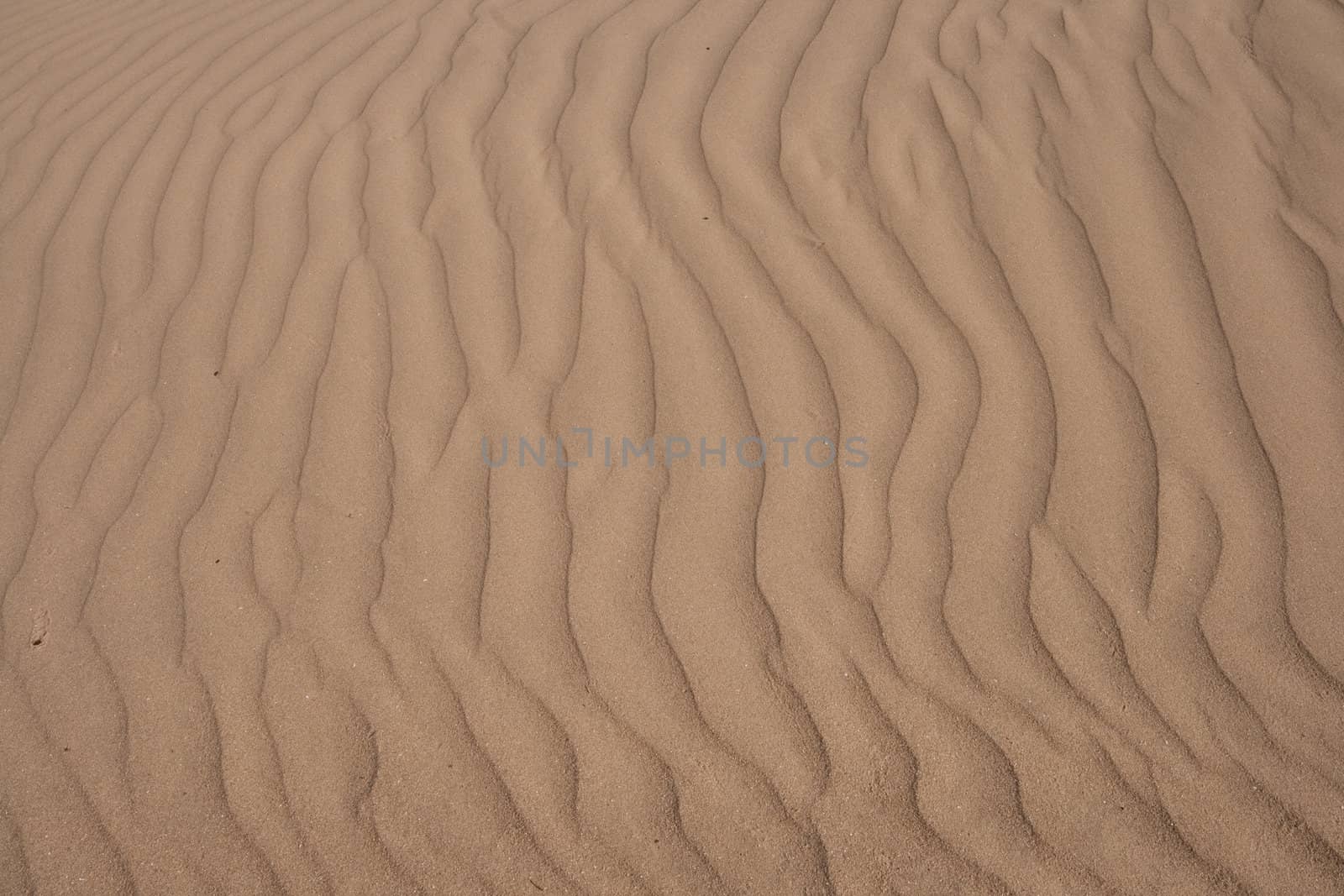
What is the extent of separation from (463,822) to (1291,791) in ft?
4.73

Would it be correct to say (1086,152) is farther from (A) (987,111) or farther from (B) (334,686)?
(B) (334,686)

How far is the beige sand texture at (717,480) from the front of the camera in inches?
71.2

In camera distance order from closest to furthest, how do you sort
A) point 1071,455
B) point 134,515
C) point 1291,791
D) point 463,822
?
1. point 1291,791
2. point 463,822
3. point 1071,455
4. point 134,515

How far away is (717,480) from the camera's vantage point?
2.26 m

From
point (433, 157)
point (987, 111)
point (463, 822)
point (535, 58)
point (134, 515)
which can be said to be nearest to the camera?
point (463, 822)

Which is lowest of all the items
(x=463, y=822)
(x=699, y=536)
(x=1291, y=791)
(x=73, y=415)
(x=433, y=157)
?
(x=1291, y=791)

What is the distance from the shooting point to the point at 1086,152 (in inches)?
107

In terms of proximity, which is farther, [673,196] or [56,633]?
[673,196]

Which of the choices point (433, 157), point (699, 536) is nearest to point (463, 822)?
point (699, 536)

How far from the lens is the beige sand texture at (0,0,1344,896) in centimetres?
181

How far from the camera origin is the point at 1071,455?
217cm

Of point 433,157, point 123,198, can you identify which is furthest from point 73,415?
point 433,157

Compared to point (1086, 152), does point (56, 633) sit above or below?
below

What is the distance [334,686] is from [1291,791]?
1.76 meters
